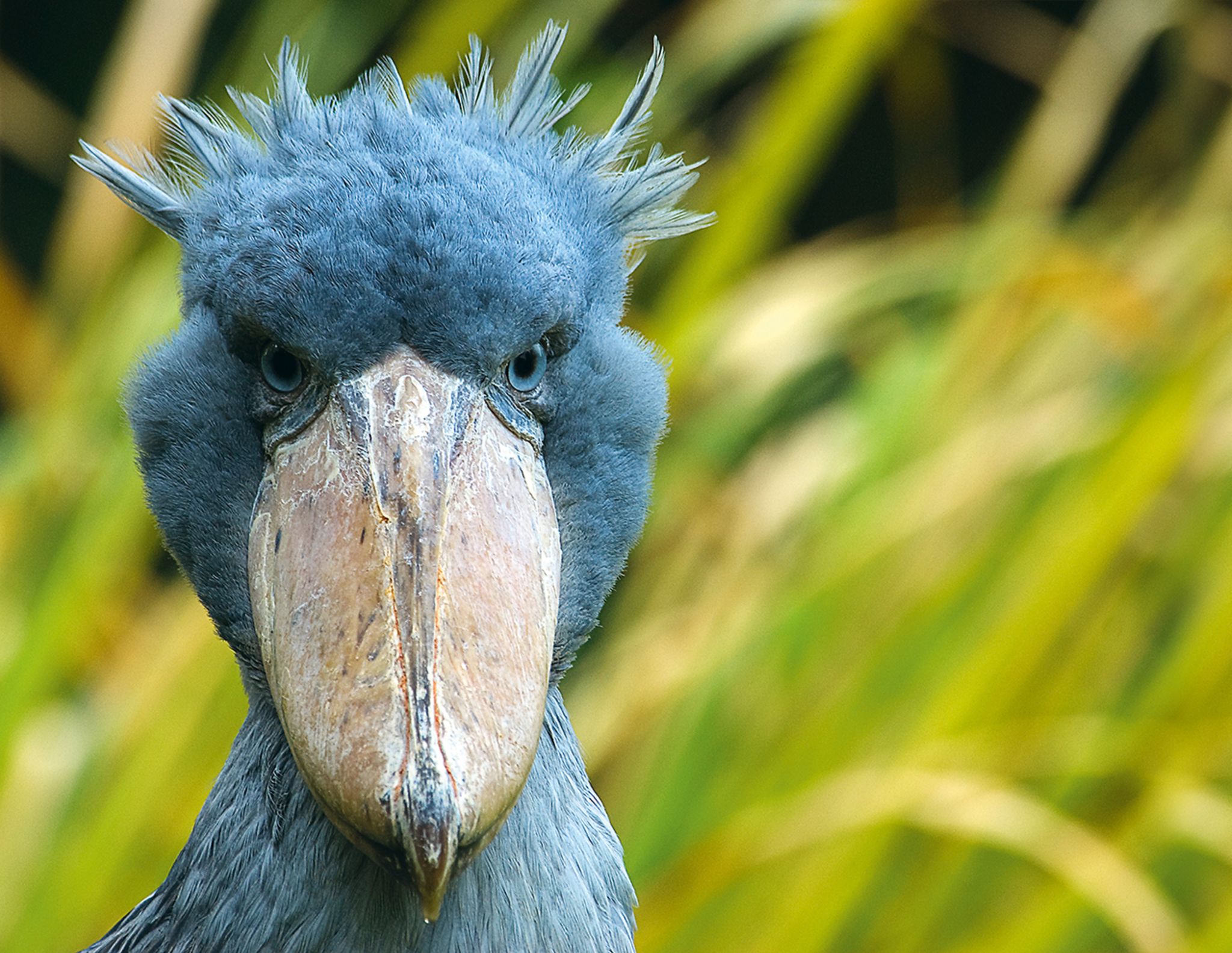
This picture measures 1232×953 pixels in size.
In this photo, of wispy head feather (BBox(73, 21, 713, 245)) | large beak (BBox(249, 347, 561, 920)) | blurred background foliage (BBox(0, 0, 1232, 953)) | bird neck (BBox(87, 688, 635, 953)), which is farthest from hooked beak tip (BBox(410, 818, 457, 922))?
blurred background foliage (BBox(0, 0, 1232, 953))

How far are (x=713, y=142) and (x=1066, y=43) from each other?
929mm

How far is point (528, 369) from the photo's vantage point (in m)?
1.17

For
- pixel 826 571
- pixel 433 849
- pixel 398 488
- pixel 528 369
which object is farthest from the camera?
pixel 826 571

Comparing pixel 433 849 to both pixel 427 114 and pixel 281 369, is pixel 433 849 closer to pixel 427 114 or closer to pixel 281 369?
pixel 281 369

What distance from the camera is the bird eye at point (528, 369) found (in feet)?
3.78

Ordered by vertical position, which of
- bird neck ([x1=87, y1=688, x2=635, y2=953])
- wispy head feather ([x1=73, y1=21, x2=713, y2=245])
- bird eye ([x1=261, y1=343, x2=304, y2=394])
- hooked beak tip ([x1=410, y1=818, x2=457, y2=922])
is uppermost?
wispy head feather ([x1=73, y1=21, x2=713, y2=245])

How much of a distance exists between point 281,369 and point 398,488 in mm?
156

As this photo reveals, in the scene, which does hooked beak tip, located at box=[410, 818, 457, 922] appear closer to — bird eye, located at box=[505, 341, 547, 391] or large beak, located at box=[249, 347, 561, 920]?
large beak, located at box=[249, 347, 561, 920]

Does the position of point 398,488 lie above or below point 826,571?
above

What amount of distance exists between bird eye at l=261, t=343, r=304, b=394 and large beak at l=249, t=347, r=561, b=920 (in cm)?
4

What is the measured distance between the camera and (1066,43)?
379 cm

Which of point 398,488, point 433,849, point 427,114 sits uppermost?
point 427,114

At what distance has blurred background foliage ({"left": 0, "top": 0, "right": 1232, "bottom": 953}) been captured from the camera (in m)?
2.10

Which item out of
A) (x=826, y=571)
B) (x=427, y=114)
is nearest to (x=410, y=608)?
(x=427, y=114)
